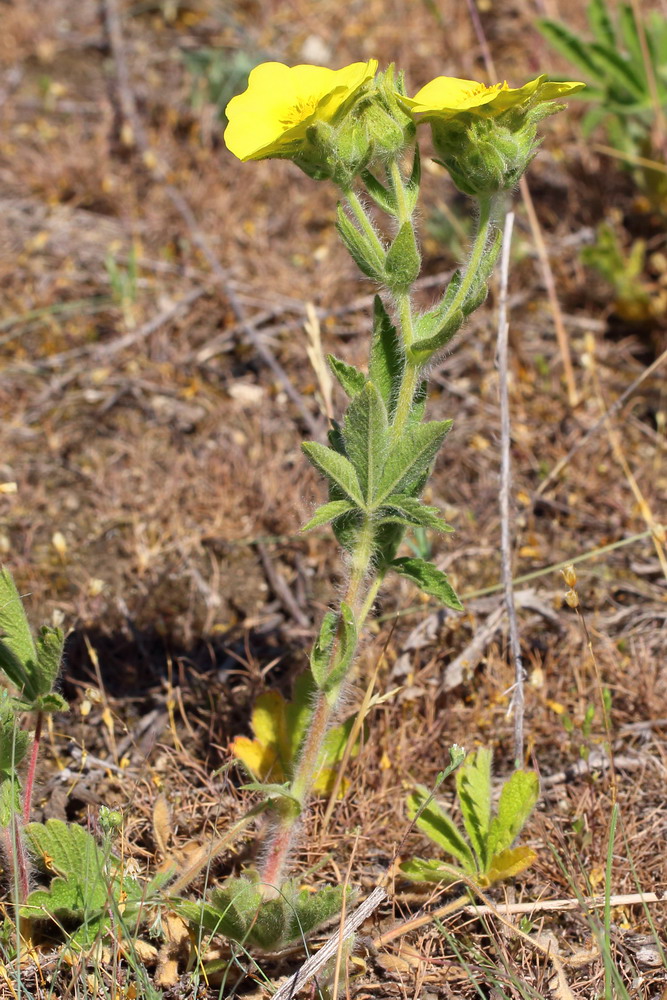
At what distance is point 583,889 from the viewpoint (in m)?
2.13

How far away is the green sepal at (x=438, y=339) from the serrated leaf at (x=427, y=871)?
3.51 feet

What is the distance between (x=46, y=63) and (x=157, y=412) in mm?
2410

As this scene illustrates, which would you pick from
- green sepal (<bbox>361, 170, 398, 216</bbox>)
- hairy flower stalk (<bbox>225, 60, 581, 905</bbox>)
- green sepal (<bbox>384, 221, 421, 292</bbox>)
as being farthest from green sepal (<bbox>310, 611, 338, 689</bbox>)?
green sepal (<bbox>361, 170, 398, 216</bbox>)

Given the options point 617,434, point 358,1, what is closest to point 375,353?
point 617,434

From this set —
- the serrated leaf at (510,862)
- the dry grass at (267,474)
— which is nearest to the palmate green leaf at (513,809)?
the serrated leaf at (510,862)

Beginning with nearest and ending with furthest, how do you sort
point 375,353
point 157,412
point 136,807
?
1. point 375,353
2. point 136,807
3. point 157,412

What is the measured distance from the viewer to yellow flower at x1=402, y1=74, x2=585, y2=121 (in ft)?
5.28

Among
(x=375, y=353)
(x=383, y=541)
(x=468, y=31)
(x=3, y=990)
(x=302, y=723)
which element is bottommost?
(x=3, y=990)

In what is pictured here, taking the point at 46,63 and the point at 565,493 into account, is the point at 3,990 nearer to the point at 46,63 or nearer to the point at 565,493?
the point at 565,493

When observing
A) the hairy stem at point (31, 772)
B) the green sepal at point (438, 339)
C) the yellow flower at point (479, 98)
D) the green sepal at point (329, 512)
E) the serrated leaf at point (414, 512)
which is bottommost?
the hairy stem at point (31, 772)

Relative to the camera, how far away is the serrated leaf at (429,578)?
6.01ft

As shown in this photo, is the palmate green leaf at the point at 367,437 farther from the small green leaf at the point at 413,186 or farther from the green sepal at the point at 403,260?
the small green leaf at the point at 413,186

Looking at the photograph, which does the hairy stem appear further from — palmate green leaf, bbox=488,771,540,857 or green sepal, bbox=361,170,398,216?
green sepal, bbox=361,170,398,216

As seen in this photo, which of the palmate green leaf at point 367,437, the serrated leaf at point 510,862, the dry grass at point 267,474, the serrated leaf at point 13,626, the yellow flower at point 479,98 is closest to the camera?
the yellow flower at point 479,98
